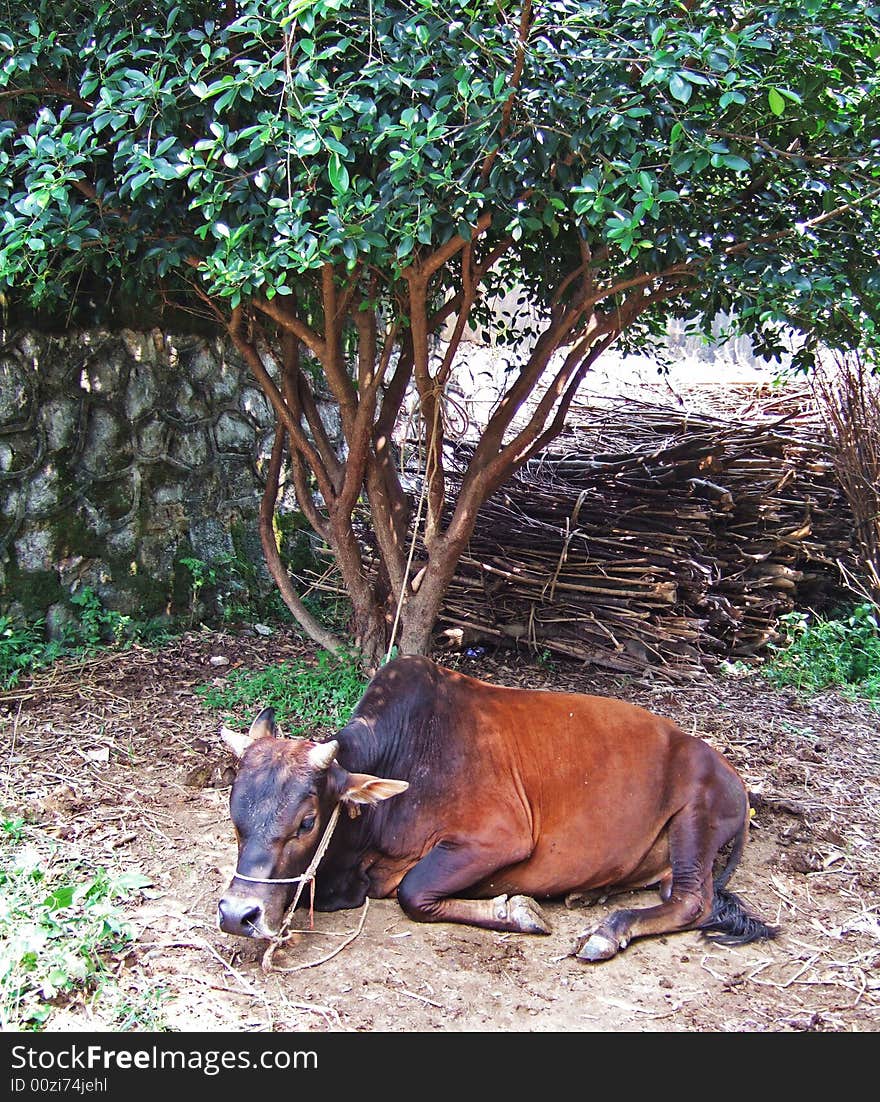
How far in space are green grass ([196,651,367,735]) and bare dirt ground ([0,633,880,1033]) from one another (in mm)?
160

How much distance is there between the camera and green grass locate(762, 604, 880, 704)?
694 centimetres

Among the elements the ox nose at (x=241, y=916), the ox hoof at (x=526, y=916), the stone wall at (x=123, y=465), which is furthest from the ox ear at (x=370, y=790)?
the stone wall at (x=123, y=465)

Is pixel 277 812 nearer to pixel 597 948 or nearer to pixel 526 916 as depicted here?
pixel 526 916

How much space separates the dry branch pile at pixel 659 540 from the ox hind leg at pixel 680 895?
259cm

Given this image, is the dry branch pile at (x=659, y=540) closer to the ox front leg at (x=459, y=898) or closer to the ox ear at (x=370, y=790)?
the ox front leg at (x=459, y=898)

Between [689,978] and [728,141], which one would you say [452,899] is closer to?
[689,978]

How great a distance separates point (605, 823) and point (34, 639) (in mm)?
3862

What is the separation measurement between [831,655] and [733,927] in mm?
3935

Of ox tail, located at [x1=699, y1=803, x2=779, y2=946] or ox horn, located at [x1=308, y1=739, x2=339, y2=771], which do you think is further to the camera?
ox tail, located at [x1=699, y1=803, x2=779, y2=946]

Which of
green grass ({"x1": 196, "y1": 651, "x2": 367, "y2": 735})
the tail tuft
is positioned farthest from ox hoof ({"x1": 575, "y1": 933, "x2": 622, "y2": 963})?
green grass ({"x1": 196, "y1": 651, "x2": 367, "y2": 735})

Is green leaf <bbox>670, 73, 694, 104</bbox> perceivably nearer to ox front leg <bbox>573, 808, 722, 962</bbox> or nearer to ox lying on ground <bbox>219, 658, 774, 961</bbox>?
ox lying on ground <bbox>219, 658, 774, 961</bbox>

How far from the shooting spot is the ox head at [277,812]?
3316 millimetres

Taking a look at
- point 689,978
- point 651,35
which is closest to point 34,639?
point 689,978

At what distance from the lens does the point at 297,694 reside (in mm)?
5828
